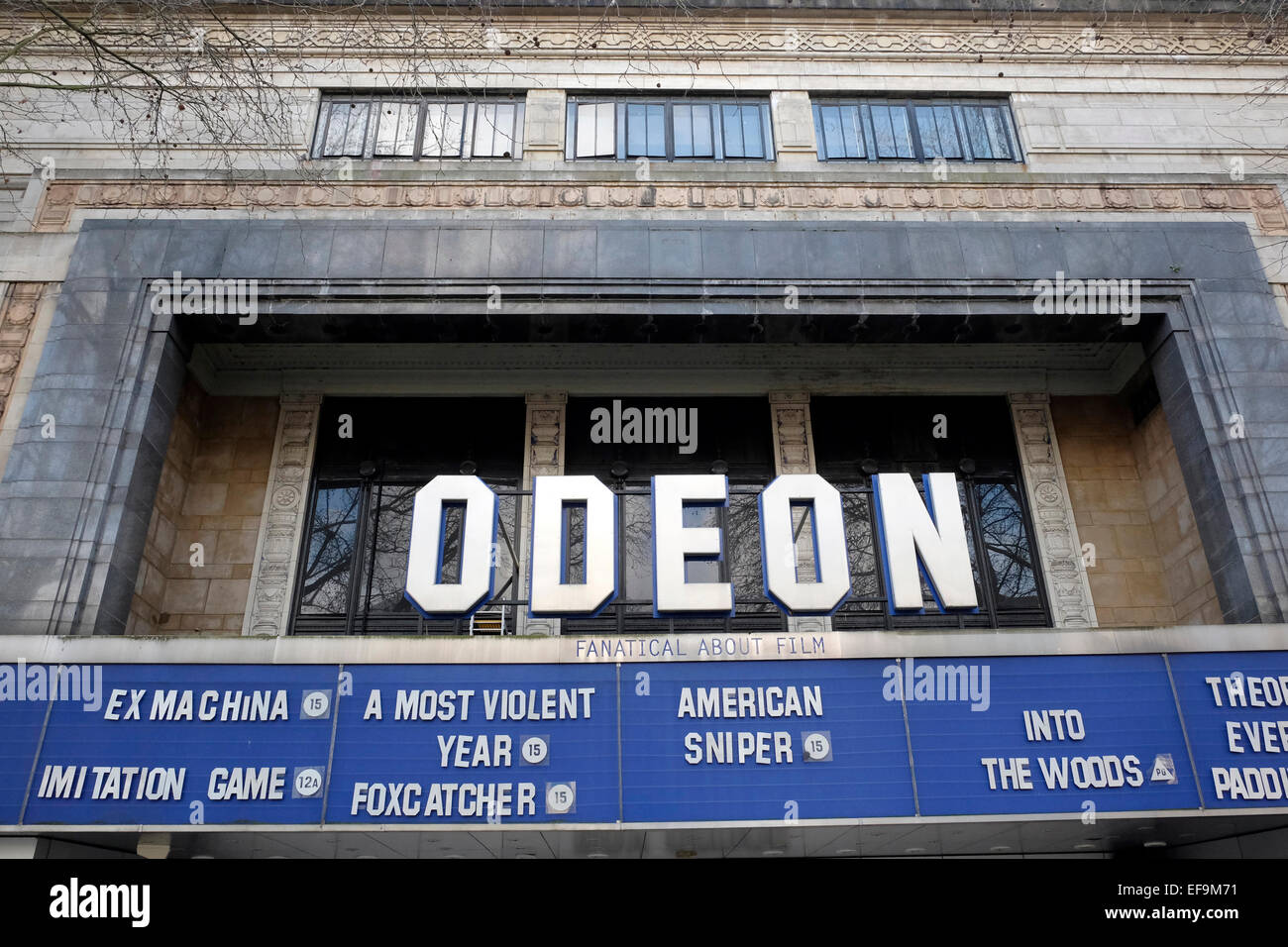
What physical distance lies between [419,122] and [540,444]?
17.9 feet

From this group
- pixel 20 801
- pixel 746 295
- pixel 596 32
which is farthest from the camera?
pixel 596 32

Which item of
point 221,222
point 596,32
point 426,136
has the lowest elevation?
point 221,222

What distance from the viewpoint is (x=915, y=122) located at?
13367mm

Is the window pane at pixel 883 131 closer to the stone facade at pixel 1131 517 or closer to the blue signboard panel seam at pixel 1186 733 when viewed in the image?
the stone facade at pixel 1131 517

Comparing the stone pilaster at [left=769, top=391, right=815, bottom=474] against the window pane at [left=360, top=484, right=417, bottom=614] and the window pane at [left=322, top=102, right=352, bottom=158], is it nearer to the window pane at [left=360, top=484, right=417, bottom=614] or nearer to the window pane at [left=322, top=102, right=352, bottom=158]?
the window pane at [left=360, top=484, right=417, bottom=614]

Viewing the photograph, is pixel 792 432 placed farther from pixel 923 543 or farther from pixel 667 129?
pixel 667 129

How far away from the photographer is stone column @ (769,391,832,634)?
1214cm

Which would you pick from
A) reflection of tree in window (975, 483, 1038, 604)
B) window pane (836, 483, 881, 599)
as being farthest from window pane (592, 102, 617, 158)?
reflection of tree in window (975, 483, 1038, 604)

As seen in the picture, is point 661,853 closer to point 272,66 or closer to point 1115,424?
point 1115,424

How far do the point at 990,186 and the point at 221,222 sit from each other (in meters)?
10.7

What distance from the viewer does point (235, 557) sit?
37.8 ft

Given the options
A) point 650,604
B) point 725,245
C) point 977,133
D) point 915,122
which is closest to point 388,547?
point 650,604
